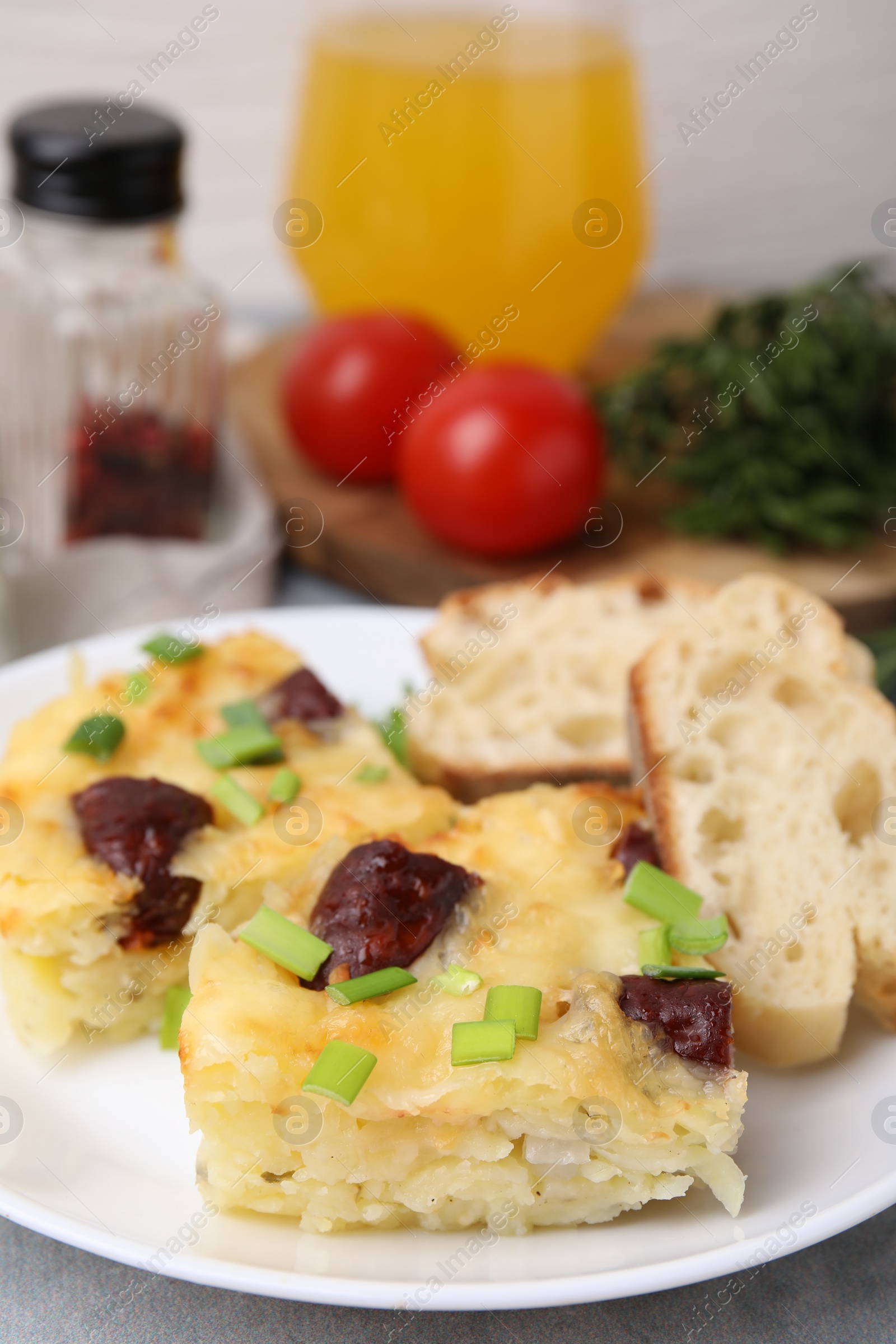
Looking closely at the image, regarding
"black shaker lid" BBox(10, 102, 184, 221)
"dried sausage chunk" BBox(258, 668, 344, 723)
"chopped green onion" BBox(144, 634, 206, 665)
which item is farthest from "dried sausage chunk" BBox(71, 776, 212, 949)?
"black shaker lid" BBox(10, 102, 184, 221)

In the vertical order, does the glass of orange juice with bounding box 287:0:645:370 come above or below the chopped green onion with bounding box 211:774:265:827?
above

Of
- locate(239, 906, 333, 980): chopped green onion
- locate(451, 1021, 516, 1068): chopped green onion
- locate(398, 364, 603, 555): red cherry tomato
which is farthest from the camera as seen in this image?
locate(398, 364, 603, 555): red cherry tomato

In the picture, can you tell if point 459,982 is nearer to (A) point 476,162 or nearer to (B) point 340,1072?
(B) point 340,1072

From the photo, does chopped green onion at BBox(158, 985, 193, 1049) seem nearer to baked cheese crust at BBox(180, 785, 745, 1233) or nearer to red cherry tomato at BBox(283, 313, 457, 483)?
baked cheese crust at BBox(180, 785, 745, 1233)

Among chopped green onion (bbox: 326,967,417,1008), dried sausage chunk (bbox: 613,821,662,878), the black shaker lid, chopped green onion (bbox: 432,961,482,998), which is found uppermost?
the black shaker lid

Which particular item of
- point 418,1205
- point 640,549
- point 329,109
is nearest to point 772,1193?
point 418,1205

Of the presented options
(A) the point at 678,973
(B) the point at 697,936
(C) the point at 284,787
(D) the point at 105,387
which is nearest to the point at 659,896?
(B) the point at 697,936
